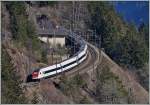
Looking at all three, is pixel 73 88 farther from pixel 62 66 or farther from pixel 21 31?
pixel 21 31

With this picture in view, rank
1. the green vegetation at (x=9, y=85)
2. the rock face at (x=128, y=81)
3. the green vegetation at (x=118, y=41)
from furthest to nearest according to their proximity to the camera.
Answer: the green vegetation at (x=118, y=41)
the rock face at (x=128, y=81)
the green vegetation at (x=9, y=85)

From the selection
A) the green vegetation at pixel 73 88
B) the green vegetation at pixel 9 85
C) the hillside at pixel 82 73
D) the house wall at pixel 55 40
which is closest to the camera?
the green vegetation at pixel 9 85

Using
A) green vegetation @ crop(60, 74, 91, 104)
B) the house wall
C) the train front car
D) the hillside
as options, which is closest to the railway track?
the hillside

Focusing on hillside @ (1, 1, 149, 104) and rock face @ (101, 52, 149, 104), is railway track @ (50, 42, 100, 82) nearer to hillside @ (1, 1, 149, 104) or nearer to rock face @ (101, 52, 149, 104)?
hillside @ (1, 1, 149, 104)

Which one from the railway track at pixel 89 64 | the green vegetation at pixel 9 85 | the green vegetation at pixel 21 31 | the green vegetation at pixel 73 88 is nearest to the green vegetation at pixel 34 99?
the green vegetation at pixel 9 85

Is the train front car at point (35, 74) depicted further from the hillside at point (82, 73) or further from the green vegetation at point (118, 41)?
the green vegetation at point (118, 41)

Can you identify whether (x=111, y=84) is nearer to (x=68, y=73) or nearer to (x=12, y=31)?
(x=68, y=73)
